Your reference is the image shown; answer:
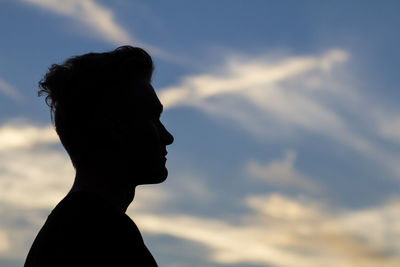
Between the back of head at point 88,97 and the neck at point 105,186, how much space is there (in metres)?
0.12

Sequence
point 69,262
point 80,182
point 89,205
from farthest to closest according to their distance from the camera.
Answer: point 80,182 < point 89,205 < point 69,262

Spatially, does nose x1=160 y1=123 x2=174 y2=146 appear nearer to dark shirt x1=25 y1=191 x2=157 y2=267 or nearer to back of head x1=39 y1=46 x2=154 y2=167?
back of head x1=39 y1=46 x2=154 y2=167

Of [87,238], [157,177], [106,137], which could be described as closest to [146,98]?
[106,137]

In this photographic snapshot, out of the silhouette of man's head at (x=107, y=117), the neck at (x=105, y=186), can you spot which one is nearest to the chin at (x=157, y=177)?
the silhouette of man's head at (x=107, y=117)

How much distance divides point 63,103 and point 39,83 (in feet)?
1.47

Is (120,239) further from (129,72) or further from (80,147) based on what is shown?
(129,72)

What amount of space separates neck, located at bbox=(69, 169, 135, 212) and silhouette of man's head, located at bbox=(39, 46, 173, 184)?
5cm

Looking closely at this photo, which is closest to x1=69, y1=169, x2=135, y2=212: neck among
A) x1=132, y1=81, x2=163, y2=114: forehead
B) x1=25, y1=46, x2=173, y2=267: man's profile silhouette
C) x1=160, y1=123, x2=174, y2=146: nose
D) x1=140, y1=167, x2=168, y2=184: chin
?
x1=25, y1=46, x2=173, y2=267: man's profile silhouette

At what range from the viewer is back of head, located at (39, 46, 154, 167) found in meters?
4.41

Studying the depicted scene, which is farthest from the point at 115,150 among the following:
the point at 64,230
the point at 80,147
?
the point at 64,230

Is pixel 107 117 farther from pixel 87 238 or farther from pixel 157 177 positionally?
pixel 87 238

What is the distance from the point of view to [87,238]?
3.77 m

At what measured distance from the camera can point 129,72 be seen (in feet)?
15.5

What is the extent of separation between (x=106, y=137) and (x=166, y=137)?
0.48 meters
